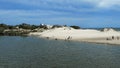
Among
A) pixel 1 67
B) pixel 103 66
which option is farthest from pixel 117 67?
pixel 1 67

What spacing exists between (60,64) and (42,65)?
1.99 meters

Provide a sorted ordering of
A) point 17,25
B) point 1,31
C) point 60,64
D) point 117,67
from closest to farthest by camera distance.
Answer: point 117,67, point 60,64, point 1,31, point 17,25

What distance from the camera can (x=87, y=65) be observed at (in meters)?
32.4

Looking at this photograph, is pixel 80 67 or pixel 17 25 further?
pixel 17 25

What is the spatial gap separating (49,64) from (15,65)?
3638 millimetres

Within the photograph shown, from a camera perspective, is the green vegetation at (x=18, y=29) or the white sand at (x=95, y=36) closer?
the white sand at (x=95, y=36)

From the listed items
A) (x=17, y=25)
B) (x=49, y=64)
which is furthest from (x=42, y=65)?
(x=17, y=25)

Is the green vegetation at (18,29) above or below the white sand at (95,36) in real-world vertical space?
above

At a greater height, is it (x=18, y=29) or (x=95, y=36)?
(x=18, y=29)

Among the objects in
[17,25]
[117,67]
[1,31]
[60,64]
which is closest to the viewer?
[117,67]

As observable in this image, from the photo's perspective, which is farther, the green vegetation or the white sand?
the green vegetation

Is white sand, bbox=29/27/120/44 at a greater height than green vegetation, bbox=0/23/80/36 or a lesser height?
→ lesser

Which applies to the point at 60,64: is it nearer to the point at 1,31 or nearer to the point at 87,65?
the point at 87,65

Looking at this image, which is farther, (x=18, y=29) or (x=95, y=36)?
(x=18, y=29)
